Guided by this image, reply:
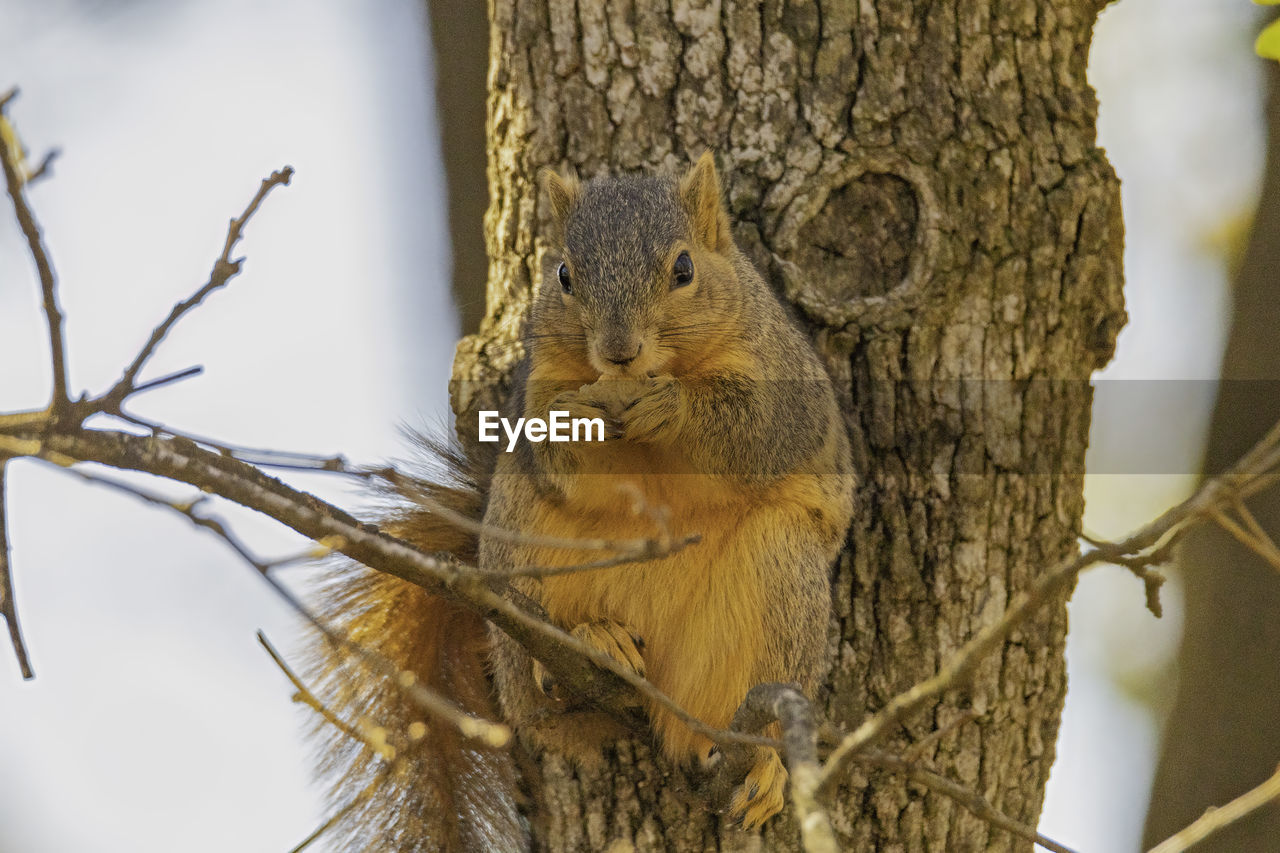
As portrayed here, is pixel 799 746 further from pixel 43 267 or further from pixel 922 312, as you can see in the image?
pixel 922 312

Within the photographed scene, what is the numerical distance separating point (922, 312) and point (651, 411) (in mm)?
549

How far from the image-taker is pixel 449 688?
2.11 metres

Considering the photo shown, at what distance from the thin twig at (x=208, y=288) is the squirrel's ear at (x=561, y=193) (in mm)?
870

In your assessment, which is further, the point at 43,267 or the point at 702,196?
the point at 702,196

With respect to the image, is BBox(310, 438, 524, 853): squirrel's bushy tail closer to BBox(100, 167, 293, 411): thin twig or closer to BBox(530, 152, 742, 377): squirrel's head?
BBox(530, 152, 742, 377): squirrel's head

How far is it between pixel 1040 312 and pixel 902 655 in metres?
0.66

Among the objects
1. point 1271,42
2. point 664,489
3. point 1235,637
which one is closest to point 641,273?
point 664,489

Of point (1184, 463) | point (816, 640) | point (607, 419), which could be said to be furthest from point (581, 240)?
Answer: point (1184, 463)

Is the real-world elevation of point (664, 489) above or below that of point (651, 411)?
below

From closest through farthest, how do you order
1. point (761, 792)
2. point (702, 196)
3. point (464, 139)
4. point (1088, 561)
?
1. point (1088, 561)
2. point (761, 792)
3. point (702, 196)
4. point (464, 139)

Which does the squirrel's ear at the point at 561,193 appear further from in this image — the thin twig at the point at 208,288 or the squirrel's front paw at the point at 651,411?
the thin twig at the point at 208,288

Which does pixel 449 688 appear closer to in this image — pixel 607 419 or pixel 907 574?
pixel 607 419

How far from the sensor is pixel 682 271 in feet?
6.17

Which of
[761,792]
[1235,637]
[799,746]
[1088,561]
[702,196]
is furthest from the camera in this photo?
[1235,637]
